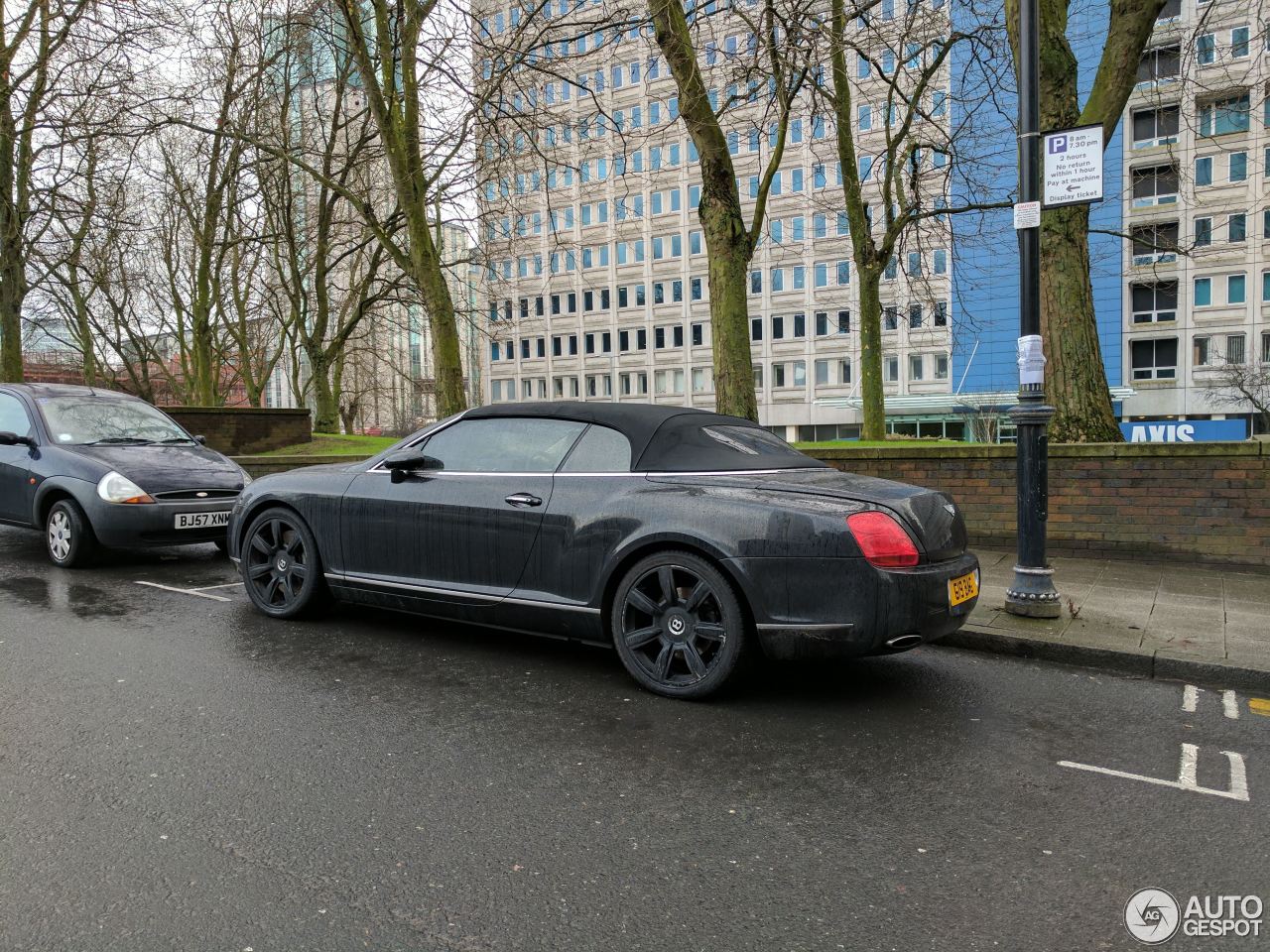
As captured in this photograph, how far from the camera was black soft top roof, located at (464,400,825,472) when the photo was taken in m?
4.77

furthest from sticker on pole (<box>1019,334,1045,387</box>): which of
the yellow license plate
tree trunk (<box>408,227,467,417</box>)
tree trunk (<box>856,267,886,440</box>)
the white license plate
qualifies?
tree trunk (<box>856,267,886,440</box>)

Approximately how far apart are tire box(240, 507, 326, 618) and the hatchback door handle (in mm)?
1687

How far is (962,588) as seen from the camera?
14.7 feet

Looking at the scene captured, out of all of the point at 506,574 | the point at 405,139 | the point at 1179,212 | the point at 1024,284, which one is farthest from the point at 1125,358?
the point at 506,574

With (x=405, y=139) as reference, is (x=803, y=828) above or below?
below

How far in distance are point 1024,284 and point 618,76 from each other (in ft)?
213

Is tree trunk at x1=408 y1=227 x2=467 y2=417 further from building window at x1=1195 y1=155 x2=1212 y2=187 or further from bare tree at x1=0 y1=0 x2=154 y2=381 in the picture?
building window at x1=1195 y1=155 x2=1212 y2=187

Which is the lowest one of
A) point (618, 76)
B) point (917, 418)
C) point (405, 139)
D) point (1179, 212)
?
point (917, 418)

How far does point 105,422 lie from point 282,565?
Result: 14.4 ft

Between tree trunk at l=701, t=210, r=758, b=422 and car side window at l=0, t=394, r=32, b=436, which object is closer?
car side window at l=0, t=394, r=32, b=436

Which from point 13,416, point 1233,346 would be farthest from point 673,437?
point 1233,346

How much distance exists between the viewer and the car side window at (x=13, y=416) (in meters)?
8.77

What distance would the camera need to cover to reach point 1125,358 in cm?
4822

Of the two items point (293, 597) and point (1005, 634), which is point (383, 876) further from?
point (1005, 634)
